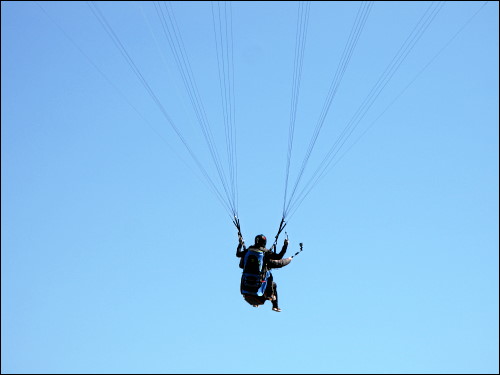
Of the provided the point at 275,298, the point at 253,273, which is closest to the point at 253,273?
the point at 253,273

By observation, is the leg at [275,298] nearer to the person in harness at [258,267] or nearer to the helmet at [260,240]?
the person in harness at [258,267]

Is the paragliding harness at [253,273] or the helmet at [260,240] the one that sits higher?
the helmet at [260,240]

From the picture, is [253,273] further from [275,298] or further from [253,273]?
[275,298]

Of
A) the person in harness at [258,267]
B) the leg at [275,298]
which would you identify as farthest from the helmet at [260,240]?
the leg at [275,298]

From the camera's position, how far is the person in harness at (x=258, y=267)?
2912cm

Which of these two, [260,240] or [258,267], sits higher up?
[260,240]

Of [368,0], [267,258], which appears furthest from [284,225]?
[368,0]

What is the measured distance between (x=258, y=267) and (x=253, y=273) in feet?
0.72

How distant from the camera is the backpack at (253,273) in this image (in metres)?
29.1

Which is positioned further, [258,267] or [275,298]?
[275,298]

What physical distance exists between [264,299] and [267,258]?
46.6 inches

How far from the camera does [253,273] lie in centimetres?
2911

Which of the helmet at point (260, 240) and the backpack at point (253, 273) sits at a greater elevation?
the helmet at point (260, 240)

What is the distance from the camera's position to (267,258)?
2939 centimetres
